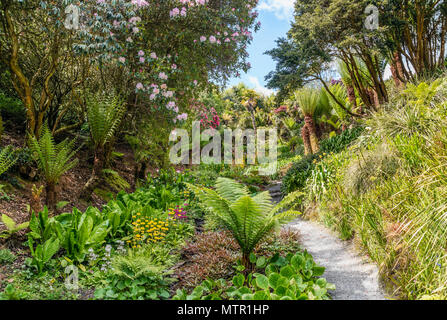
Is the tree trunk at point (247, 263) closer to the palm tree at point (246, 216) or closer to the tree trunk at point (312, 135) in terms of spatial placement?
the palm tree at point (246, 216)

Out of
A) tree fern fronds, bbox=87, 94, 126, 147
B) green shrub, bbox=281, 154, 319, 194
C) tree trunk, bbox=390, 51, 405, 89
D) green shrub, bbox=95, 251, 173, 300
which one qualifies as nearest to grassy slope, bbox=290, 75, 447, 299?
green shrub, bbox=281, 154, 319, 194

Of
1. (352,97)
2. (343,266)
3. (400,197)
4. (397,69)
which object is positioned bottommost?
(343,266)

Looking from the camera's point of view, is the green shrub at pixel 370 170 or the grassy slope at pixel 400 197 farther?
the green shrub at pixel 370 170

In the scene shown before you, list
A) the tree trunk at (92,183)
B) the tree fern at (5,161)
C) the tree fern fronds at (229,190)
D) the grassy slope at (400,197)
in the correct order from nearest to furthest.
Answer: the grassy slope at (400,197) → the tree fern at (5,161) → the tree fern fronds at (229,190) → the tree trunk at (92,183)

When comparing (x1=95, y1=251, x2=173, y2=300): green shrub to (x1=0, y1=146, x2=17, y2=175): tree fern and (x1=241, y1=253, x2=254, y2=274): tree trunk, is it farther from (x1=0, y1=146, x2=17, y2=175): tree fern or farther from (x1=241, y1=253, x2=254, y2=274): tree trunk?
(x1=0, y1=146, x2=17, y2=175): tree fern

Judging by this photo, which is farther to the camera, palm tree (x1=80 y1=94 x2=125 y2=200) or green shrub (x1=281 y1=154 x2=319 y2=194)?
green shrub (x1=281 y1=154 x2=319 y2=194)

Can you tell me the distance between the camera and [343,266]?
2.59m

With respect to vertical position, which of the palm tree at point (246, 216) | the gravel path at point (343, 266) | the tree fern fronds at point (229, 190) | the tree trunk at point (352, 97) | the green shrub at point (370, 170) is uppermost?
the tree trunk at point (352, 97)

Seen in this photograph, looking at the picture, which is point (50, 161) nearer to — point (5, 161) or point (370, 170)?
point (5, 161)

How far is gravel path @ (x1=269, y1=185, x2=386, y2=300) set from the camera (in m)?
2.14

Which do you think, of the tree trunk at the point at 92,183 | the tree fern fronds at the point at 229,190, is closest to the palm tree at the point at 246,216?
the tree fern fronds at the point at 229,190

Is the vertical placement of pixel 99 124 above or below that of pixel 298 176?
above

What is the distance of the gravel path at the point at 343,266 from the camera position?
2.14 metres

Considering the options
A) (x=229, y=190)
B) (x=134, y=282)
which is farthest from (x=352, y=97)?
(x=134, y=282)
